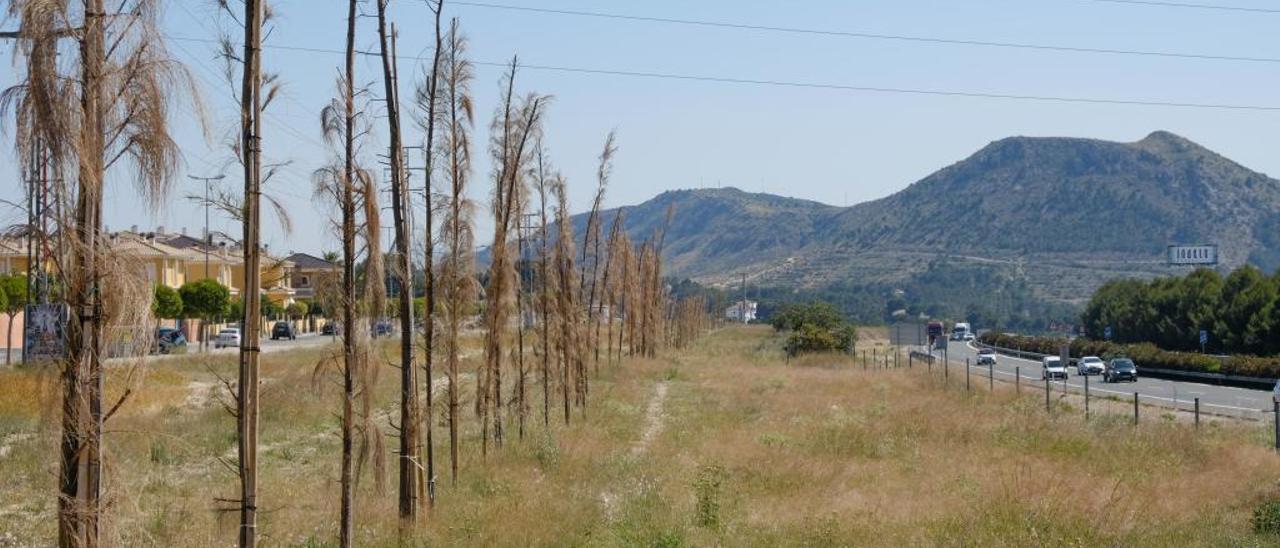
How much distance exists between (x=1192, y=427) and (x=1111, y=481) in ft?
27.2

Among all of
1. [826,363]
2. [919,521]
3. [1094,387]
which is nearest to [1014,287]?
[826,363]

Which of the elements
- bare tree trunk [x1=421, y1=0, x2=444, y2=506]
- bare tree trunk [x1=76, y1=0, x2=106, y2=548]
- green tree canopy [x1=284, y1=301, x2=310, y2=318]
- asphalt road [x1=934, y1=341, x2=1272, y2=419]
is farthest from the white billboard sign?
bare tree trunk [x1=76, y1=0, x2=106, y2=548]

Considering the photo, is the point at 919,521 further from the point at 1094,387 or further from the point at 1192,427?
the point at 1094,387

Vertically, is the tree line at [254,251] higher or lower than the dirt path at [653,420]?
higher

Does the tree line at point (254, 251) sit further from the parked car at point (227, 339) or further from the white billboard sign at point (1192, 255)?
the white billboard sign at point (1192, 255)

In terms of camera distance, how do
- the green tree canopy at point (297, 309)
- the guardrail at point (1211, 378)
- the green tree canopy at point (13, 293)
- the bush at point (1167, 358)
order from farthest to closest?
the green tree canopy at point (297, 309)
the bush at point (1167, 358)
the guardrail at point (1211, 378)
the green tree canopy at point (13, 293)

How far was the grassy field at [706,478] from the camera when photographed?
540 inches

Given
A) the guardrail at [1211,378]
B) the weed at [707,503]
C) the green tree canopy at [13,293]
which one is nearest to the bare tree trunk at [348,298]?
the weed at [707,503]

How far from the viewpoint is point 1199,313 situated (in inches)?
2783

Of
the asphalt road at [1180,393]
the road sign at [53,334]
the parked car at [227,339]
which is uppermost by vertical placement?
the road sign at [53,334]

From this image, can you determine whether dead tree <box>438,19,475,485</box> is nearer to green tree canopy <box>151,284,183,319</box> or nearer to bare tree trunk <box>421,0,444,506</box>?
bare tree trunk <box>421,0,444,506</box>

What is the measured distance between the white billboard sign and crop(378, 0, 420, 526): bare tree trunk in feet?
370

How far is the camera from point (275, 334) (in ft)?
252

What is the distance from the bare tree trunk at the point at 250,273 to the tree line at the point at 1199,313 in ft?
194
